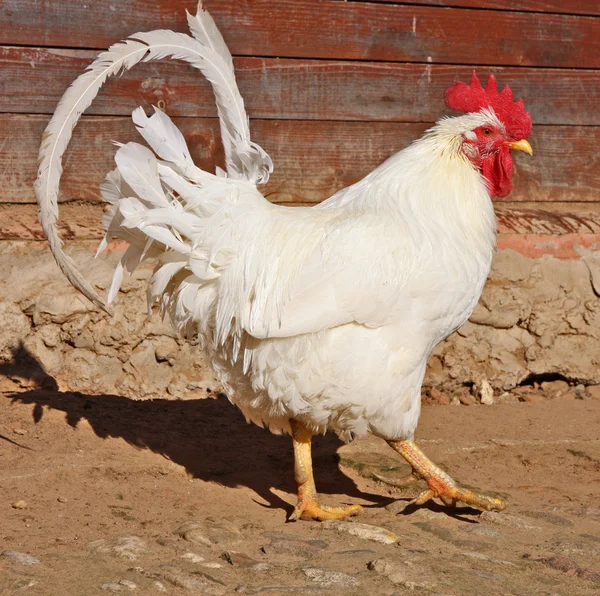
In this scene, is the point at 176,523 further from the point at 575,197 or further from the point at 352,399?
the point at 575,197

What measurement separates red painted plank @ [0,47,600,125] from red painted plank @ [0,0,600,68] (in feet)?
0.28

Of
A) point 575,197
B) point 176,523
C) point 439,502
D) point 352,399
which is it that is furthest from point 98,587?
point 575,197

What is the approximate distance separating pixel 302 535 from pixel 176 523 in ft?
2.01

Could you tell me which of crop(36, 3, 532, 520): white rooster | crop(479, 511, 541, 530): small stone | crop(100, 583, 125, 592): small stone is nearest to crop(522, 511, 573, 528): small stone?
crop(479, 511, 541, 530): small stone

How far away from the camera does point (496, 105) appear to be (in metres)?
4.65

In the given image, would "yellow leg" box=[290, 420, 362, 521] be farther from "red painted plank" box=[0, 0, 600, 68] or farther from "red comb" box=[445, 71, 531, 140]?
"red painted plank" box=[0, 0, 600, 68]

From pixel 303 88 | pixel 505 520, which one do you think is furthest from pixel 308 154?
pixel 505 520

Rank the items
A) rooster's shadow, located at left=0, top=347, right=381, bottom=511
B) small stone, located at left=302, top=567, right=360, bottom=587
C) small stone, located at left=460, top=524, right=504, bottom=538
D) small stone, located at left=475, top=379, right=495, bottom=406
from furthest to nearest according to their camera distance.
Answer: small stone, located at left=475, top=379, right=495, bottom=406
rooster's shadow, located at left=0, top=347, right=381, bottom=511
small stone, located at left=460, top=524, right=504, bottom=538
small stone, located at left=302, top=567, right=360, bottom=587

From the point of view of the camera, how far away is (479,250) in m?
4.43

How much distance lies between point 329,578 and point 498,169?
2325 mm

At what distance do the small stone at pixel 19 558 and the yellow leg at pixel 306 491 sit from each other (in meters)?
1.37

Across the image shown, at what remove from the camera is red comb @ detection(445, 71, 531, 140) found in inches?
182

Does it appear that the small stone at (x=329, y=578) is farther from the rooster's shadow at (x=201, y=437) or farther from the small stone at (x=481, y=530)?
the rooster's shadow at (x=201, y=437)

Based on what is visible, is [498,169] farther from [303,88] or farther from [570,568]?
[303,88]
